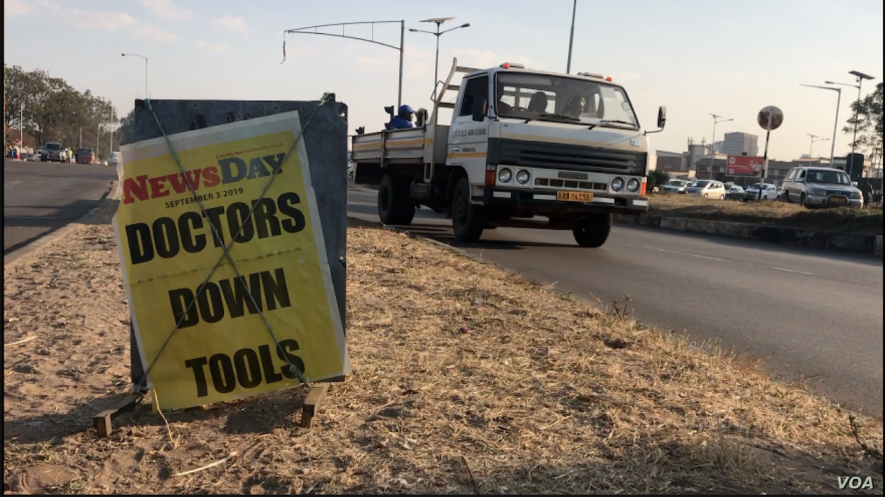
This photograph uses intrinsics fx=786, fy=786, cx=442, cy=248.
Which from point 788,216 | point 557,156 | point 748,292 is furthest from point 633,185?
point 788,216

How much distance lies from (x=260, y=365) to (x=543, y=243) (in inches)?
390

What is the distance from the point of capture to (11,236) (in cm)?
1028

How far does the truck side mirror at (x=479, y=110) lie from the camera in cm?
1067

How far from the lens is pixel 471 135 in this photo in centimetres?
1101

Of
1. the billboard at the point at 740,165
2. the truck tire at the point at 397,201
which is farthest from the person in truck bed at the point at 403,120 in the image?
the billboard at the point at 740,165

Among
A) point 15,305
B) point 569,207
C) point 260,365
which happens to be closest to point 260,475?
point 260,365

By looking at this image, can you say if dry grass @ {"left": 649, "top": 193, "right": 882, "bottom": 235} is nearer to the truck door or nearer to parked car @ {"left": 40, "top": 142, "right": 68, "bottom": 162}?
the truck door

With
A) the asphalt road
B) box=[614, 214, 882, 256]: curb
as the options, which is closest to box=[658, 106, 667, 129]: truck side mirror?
box=[614, 214, 882, 256]: curb

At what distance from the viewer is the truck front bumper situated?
10.4m

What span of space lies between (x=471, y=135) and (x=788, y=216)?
1212cm

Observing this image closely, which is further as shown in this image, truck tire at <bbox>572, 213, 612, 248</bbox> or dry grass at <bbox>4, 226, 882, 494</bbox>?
truck tire at <bbox>572, 213, 612, 248</bbox>

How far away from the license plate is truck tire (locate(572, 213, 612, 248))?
156 centimetres

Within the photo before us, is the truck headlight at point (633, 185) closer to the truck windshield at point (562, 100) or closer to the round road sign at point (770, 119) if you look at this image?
the truck windshield at point (562, 100)

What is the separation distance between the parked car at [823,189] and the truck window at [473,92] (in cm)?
1877
